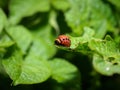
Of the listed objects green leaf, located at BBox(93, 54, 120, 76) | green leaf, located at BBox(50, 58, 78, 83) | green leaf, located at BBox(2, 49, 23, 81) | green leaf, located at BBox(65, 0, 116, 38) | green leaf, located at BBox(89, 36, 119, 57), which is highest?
green leaf, located at BBox(89, 36, 119, 57)

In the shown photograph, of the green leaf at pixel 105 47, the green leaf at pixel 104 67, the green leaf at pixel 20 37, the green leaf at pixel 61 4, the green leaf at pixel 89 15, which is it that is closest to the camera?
the green leaf at pixel 105 47

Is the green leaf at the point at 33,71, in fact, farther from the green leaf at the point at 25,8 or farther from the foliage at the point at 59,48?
the green leaf at the point at 25,8

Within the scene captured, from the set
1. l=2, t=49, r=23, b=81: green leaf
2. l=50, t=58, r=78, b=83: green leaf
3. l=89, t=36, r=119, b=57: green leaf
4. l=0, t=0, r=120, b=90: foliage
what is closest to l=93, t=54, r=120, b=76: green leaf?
l=0, t=0, r=120, b=90: foliage

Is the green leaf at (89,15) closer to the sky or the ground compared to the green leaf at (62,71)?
closer to the sky

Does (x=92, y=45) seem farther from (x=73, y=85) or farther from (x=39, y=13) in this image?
(x=39, y=13)

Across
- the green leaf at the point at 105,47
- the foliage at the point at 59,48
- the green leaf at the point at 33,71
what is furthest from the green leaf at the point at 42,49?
the green leaf at the point at 105,47

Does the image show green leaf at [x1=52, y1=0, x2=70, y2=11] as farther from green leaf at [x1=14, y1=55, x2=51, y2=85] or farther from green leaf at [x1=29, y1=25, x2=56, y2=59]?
green leaf at [x1=14, y1=55, x2=51, y2=85]

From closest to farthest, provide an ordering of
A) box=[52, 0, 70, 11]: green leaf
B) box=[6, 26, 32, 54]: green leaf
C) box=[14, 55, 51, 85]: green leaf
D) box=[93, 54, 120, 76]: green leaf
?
box=[14, 55, 51, 85]: green leaf
box=[93, 54, 120, 76]: green leaf
box=[6, 26, 32, 54]: green leaf
box=[52, 0, 70, 11]: green leaf
